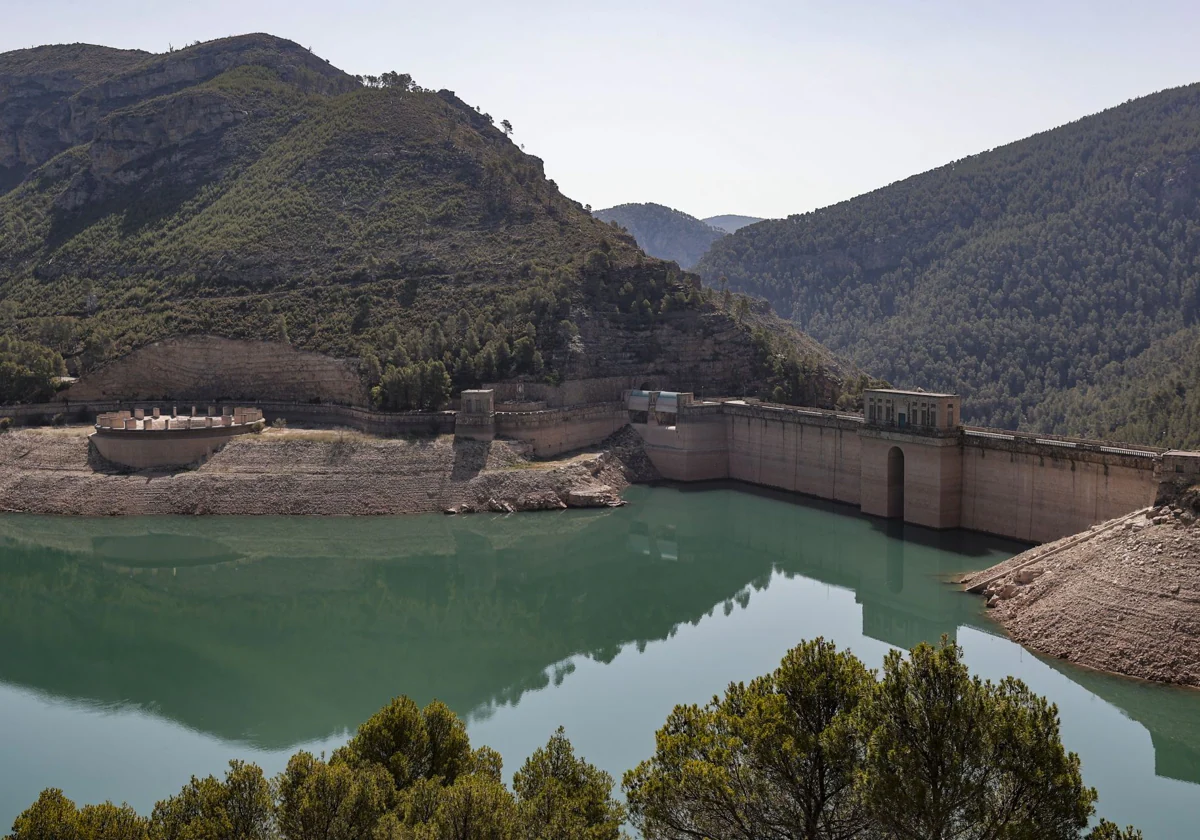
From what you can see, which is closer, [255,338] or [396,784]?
[396,784]

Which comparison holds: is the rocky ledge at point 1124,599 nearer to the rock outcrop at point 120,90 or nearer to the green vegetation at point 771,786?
the green vegetation at point 771,786

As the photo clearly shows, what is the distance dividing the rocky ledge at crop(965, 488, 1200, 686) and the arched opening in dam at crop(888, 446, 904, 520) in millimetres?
14464

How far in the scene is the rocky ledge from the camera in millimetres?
29312

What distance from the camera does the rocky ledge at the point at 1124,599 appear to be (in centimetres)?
2931

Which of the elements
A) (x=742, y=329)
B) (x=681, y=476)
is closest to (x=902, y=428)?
(x=681, y=476)

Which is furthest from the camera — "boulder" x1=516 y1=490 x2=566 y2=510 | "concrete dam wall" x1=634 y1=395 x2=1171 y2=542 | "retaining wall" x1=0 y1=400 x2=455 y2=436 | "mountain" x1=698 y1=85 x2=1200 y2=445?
"mountain" x1=698 y1=85 x2=1200 y2=445

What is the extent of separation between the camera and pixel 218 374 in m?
68.1

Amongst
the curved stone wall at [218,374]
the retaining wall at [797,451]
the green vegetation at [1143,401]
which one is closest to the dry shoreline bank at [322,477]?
the retaining wall at [797,451]

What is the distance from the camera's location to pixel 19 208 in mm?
97625

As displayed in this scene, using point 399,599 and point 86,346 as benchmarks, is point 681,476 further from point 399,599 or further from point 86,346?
point 86,346

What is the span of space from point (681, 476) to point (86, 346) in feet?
121

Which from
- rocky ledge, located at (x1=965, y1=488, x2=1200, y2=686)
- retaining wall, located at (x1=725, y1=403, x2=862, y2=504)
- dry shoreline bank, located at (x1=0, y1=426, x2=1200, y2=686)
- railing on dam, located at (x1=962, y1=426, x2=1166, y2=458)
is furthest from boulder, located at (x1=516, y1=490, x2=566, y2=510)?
rocky ledge, located at (x1=965, y1=488, x2=1200, y2=686)

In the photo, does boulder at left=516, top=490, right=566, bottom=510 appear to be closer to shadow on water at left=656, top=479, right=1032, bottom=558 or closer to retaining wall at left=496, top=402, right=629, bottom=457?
retaining wall at left=496, top=402, right=629, bottom=457

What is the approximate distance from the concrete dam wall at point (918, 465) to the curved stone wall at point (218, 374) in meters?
18.8
